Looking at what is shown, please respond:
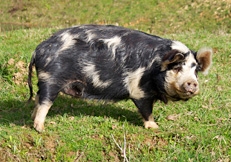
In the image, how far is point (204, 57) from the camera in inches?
186

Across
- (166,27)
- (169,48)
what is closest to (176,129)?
(169,48)

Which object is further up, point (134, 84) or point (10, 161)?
point (134, 84)

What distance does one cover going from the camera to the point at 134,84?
4.86 m

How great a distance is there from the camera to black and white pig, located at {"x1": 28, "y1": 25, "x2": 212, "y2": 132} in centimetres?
479

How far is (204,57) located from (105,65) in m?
1.21

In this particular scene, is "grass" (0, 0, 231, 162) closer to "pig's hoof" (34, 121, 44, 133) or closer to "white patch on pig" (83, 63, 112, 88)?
"pig's hoof" (34, 121, 44, 133)

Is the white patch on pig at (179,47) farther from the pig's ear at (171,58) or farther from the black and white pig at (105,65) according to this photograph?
the pig's ear at (171,58)

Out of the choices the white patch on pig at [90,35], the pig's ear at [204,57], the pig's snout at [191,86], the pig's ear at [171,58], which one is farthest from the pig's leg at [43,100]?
the pig's ear at [204,57]

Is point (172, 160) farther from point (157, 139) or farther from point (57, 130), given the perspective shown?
point (57, 130)

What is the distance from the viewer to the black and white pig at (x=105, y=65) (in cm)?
479

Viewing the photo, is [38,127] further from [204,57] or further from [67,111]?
[204,57]

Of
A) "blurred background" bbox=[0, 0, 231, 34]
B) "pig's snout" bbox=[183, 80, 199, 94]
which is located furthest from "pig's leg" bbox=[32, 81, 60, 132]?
"blurred background" bbox=[0, 0, 231, 34]

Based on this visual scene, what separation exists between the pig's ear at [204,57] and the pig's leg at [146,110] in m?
0.76

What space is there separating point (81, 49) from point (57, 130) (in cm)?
107
